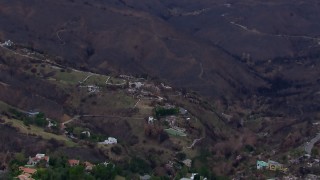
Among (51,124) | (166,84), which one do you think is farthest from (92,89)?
(166,84)

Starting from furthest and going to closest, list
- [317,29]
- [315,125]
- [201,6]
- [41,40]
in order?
1. [201,6]
2. [317,29]
3. [41,40]
4. [315,125]

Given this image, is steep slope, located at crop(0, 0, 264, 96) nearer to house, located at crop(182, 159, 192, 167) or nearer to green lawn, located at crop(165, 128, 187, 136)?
green lawn, located at crop(165, 128, 187, 136)

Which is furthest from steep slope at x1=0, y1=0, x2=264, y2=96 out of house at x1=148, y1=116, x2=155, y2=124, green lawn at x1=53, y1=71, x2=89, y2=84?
house at x1=148, y1=116, x2=155, y2=124

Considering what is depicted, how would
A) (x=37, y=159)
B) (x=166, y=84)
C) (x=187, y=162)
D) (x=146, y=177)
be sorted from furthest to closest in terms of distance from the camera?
(x=166, y=84)
(x=187, y=162)
(x=146, y=177)
(x=37, y=159)

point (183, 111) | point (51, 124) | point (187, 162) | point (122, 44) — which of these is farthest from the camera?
point (122, 44)

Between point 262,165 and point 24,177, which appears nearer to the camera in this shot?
point 24,177

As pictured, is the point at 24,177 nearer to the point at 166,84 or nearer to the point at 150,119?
the point at 150,119

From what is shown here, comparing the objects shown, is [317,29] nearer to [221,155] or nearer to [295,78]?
[295,78]

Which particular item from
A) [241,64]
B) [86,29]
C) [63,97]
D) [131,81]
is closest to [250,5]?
[241,64]

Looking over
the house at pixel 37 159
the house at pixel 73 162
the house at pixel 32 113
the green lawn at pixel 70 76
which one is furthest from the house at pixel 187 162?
the green lawn at pixel 70 76
